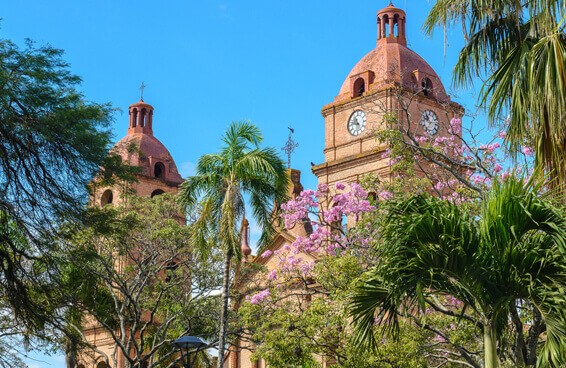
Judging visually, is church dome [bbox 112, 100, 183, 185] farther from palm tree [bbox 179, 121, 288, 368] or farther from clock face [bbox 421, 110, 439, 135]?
palm tree [bbox 179, 121, 288, 368]

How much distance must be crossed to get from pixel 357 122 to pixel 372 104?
1.53 metres

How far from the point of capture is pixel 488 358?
11461 millimetres

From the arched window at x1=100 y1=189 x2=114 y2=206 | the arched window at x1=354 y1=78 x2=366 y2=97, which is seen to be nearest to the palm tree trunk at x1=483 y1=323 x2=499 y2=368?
the arched window at x1=354 y1=78 x2=366 y2=97

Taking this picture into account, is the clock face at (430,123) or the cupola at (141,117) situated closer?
the clock face at (430,123)

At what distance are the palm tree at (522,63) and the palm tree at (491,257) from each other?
923 millimetres

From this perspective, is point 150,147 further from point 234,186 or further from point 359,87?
point 234,186

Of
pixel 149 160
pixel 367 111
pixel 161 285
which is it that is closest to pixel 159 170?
pixel 149 160

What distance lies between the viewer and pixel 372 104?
4644cm

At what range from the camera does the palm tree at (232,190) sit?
2542 centimetres

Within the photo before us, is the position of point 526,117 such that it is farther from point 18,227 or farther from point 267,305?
point 267,305

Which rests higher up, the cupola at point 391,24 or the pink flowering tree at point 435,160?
the cupola at point 391,24

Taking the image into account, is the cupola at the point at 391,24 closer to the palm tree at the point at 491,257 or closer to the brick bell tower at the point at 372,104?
the brick bell tower at the point at 372,104

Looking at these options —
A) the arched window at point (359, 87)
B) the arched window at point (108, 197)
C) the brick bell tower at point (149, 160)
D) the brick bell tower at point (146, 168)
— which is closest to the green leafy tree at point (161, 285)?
the arched window at point (359, 87)

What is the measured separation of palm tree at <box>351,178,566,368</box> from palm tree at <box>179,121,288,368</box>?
1358 centimetres
